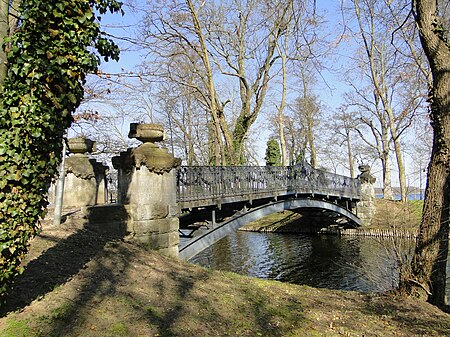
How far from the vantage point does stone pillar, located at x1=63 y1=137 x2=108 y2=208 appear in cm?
815

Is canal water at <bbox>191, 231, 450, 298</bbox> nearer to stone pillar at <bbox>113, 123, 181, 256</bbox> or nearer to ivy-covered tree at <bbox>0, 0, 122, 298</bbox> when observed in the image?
stone pillar at <bbox>113, 123, 181, 256</bbox>

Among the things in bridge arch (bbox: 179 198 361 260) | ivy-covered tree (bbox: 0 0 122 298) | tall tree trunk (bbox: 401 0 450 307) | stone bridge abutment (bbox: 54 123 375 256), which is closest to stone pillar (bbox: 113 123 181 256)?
stone bridge abutment (bbox: 54 123 375 256)

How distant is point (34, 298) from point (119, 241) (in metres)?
2.70

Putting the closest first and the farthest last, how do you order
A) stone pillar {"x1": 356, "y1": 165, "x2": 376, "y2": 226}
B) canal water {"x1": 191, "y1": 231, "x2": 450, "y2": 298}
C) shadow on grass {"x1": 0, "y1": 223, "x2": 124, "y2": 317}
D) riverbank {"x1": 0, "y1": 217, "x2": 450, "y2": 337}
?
1. riverbank {"x1": 0, "y1": 217, "x2": 450, "y2": 337}
2. shadow on grass {"x1": 0, "y1": 223, "x2": 124, "y2": 317}
3. canal water {"x1": 191, "y1": 231, "x2": 450, "y2": 298}
4. stone pillar {"x1": 356, "y1": 165, "x2": 376, "y2": 226}

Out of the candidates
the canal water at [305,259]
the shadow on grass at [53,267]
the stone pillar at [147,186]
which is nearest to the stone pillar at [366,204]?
the canal water at [305,259]

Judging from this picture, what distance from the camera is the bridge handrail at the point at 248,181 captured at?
890cm

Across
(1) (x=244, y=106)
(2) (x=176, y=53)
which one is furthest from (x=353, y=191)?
(2) (x=176, y=53)

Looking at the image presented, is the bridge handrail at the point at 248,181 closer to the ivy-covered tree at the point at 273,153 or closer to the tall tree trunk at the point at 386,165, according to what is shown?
the tall tree trunk at the point at 386,165

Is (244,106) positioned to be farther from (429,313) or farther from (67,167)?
(429,313)

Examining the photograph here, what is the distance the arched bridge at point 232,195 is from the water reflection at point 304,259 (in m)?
2.48

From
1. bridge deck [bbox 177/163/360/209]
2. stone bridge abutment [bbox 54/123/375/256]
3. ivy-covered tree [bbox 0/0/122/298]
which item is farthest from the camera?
bridge deck [bbox 177/163/360/209]

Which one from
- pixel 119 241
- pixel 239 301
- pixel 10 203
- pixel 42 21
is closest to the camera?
pixel 10 203

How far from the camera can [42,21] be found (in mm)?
3312

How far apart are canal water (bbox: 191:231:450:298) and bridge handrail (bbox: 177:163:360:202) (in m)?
3.02
